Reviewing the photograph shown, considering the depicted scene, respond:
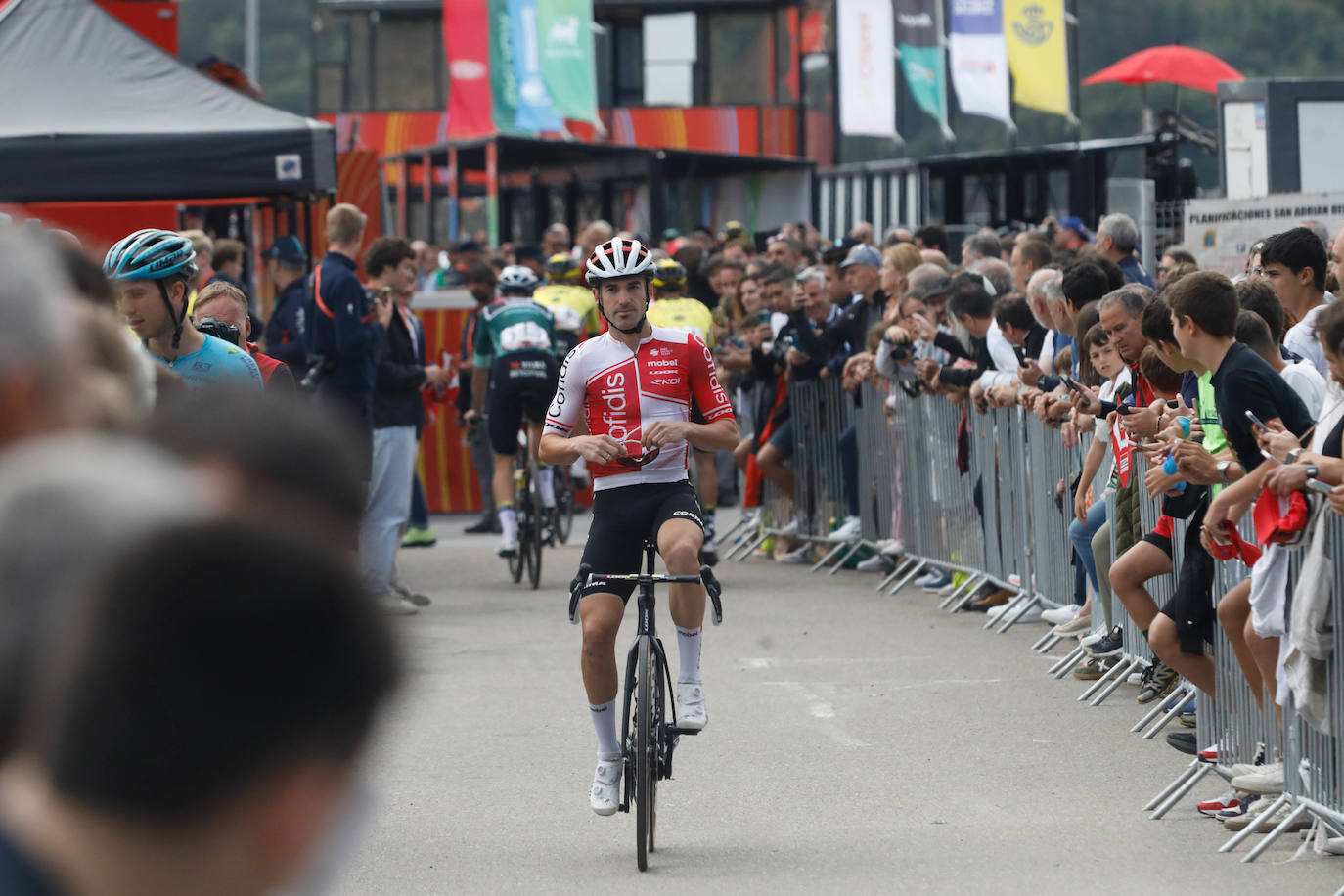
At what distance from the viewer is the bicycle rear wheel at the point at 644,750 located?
642cm

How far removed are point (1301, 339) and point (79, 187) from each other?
8.19m

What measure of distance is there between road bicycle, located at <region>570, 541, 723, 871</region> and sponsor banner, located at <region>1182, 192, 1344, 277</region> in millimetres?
7554

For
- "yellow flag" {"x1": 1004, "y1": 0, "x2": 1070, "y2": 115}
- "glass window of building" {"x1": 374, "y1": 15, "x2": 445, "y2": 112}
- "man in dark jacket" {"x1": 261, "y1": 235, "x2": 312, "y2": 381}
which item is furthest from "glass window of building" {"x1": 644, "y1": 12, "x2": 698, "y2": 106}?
"man in dark jacket" {"x1": 261, "y1": 235, "x2": 312, "y2": 381}

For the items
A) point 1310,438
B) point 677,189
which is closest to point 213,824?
point 1310,438

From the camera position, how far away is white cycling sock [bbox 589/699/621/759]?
6840 millimetres

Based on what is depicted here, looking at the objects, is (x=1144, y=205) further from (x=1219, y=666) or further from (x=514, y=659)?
(x=1219, y=666)

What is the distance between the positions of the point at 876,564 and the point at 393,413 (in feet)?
12.9

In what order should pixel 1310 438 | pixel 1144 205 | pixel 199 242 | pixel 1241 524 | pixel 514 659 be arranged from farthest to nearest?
pixel 1144 205
pixel 199 242
pixel 514 659
pixel 1241 524
pixel 1310 438

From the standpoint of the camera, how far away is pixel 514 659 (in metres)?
10.9

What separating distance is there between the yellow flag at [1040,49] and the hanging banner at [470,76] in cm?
861

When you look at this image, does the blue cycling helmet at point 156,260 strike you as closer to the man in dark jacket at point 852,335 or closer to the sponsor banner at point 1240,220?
the sponsor banner at point 1240,220

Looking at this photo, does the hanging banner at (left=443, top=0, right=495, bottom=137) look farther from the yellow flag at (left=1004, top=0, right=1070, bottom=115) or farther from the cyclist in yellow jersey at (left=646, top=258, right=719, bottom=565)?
the cyclist in yellow jersey at (left=646, top=258, right=719, bottom=565)

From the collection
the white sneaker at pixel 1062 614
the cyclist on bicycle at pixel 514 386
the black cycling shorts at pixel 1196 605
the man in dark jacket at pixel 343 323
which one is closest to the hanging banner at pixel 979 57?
the cyclist on bicycle at pixel 514 386

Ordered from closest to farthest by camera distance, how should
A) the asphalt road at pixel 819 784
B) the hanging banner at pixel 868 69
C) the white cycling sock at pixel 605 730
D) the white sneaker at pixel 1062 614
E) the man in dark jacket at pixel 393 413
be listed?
the asphalt road at pixel 819 784, the white cycling sock at pixel 605 730, the white sneaker at pixel 1062 614, the man in dark jacket at pixel 393 413, the hanging banner at pixel 868 69
